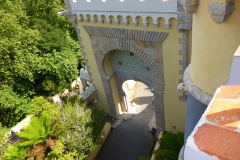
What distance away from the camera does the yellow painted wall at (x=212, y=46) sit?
2.17m

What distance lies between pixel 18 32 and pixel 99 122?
594cm

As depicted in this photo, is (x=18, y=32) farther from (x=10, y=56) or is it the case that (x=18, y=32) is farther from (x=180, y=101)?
(x=180, y=101)

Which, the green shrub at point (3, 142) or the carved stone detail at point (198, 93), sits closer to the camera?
the carved stone detail at point (198, 93)

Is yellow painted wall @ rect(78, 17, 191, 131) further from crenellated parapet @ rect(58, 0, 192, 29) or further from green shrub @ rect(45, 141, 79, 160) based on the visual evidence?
green shrub @ rect(45, 141, 79, 160)

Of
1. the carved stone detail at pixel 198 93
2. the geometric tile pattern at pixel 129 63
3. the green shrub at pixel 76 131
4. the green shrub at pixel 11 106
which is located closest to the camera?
the carved stone detail at pixel 198 93

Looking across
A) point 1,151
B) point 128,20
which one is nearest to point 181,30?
point 128,20

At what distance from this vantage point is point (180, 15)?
468 centimetres

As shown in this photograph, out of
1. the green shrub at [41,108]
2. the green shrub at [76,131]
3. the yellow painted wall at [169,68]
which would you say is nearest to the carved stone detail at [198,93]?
the yellow painted wall at [169,68]

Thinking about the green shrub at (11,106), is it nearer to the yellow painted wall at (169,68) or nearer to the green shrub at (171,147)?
the yellow painted wall at (169,68)

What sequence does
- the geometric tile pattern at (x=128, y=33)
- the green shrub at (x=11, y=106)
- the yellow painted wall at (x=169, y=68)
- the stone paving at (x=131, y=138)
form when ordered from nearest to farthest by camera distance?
the yellow painted wall at (x=169, y=68) < the geometric tile pattern at (x=128, y=33) < the stone paving at (x=131, y=138) < the green shrub at (x=11, y=106)

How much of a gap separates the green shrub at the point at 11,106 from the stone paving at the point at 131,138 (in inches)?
187

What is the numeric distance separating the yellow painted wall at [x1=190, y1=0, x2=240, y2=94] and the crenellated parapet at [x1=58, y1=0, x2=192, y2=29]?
2.41 metres

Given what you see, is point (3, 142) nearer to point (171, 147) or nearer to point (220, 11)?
point (171, 147)

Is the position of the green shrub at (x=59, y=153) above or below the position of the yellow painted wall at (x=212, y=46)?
below
